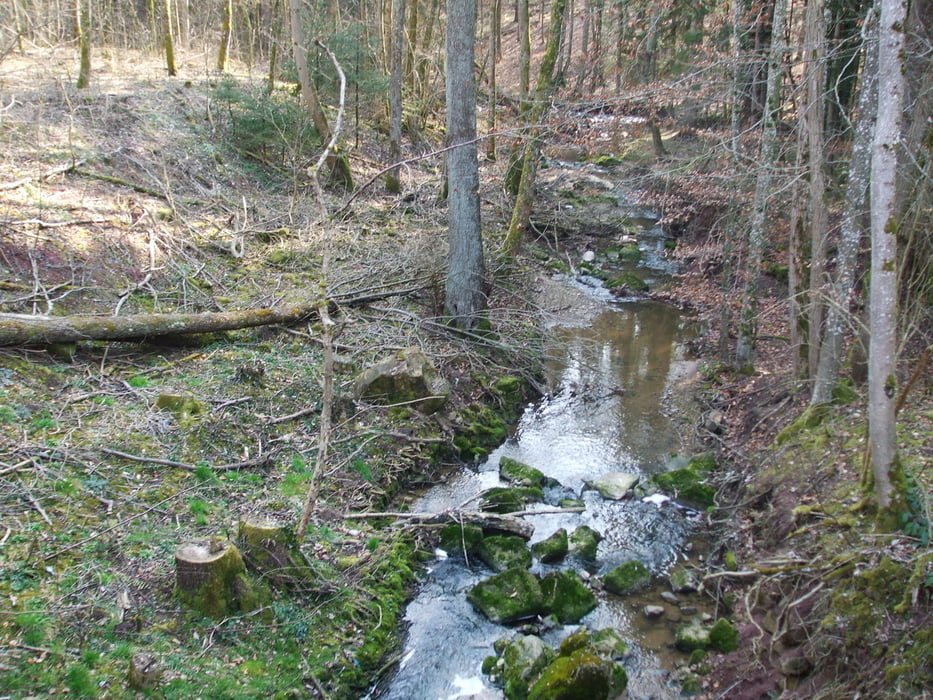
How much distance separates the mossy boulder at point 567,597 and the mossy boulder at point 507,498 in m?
1.24

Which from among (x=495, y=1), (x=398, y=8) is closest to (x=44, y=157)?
(x=398, y=8)

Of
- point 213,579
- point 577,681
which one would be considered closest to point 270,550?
point 213,579

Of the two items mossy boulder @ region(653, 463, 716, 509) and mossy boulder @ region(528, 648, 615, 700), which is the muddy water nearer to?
mossy boulder @ region(653, 463, 716, 509)

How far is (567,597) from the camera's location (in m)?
6.34

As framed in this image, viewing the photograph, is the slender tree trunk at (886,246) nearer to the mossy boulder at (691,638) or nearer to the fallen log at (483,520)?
the mossy boulder at (691,638)

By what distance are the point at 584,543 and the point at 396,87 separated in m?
13.9

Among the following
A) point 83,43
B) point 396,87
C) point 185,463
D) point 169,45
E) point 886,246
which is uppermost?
point 169,45

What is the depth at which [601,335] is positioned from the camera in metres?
14.2

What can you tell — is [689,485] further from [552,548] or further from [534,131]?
[534,131]

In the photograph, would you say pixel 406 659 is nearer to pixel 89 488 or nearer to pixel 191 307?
pixel 89 488

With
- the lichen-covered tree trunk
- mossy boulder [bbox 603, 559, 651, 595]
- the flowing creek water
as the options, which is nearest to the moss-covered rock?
the flowing creek water

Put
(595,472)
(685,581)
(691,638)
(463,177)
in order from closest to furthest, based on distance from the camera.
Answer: (691,638)
(685,581)
(595,472)
(463,177)

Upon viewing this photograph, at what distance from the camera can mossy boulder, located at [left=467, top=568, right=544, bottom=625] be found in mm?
6160

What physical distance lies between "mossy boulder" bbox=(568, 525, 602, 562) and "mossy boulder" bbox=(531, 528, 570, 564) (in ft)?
0.30
